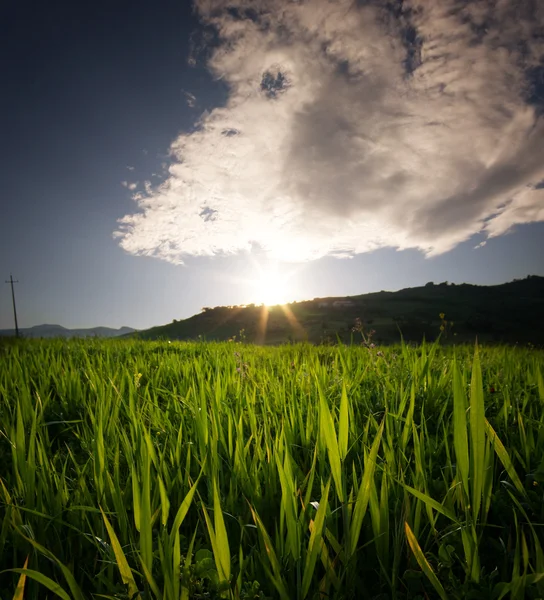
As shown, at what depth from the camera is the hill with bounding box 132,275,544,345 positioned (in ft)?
114

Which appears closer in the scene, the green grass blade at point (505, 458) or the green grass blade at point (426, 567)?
the green grass blade at point (426, 567)

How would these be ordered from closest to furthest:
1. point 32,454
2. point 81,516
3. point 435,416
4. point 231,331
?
point 81,516
point 32,454
point 435,416
point 231,331

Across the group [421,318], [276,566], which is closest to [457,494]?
[276,566]

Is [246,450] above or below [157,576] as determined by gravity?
above

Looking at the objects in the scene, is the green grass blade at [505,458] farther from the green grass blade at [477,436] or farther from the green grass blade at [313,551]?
the green grass blade at [313,551]

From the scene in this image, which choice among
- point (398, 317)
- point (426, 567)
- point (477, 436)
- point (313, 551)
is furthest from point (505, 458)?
point (398, 317)

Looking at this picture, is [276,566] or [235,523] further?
[235,523]

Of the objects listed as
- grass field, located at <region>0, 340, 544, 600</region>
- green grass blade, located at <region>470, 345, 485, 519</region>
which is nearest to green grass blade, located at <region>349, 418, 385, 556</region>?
grass field, located at <region>0, 340, 544, 600</region>

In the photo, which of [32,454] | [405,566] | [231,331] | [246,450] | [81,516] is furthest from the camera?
[231,331]

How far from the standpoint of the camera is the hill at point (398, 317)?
34781 millimetres

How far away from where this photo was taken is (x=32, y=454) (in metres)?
1.22

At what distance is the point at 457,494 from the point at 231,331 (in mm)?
49518

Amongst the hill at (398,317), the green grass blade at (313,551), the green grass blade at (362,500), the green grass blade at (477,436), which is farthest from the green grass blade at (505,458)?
the hill at (398,317)

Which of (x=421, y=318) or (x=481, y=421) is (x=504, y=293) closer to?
(x=421, y=318)
